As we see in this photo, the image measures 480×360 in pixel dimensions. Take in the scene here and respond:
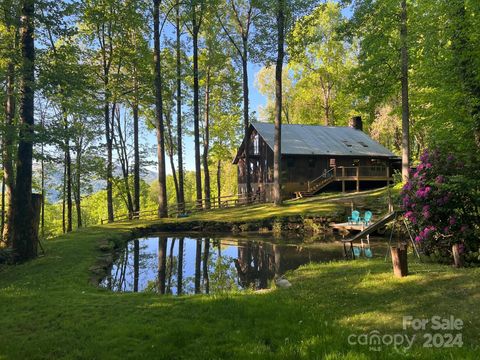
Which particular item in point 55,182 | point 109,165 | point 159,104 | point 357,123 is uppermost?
point 357,123

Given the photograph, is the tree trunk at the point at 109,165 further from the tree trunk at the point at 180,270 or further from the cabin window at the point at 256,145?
the cabin window at the point at 256,145

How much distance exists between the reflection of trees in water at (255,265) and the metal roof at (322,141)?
49.2 ft

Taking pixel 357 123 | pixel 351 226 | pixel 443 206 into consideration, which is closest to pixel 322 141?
pixel 357 123

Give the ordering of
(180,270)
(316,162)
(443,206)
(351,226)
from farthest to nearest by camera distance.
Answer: (316,162) < (351,226) < (180,270) < (443,206)

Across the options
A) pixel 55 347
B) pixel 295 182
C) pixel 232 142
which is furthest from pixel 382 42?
pixel 232 142

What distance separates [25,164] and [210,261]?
278 inches

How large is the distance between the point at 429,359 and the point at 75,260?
10790 mm

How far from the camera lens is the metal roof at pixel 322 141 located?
31.0 m

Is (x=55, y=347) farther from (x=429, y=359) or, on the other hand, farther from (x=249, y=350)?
(x=429, y=359)

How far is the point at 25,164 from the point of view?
11.6 meters

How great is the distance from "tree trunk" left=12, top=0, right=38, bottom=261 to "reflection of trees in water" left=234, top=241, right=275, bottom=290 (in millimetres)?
6905

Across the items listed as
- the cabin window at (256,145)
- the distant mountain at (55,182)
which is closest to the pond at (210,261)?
the cabin window at (256,145)

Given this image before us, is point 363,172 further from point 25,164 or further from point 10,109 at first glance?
point 25,164

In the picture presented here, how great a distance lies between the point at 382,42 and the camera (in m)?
18.2
